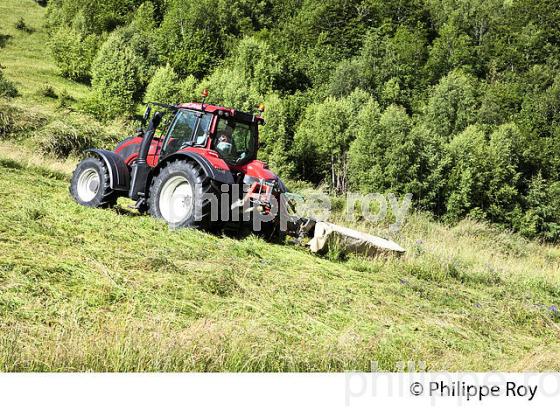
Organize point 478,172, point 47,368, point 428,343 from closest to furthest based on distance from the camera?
point 47,368 < point 428,343 < point 478,172

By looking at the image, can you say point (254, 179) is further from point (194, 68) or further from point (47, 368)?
point (194, 68)

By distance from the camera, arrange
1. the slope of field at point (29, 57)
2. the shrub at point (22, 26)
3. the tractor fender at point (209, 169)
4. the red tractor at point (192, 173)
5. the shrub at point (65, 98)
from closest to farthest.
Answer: the tractor fender at point (209, 169) < the red tractor at point (192, 173) < the shrub at point (65, 98) < the slope of field at point (29, 57) < the shrub at point (22, 26)

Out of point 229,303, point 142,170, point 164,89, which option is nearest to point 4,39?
point 164,89

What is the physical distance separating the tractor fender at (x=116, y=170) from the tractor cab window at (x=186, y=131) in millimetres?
710

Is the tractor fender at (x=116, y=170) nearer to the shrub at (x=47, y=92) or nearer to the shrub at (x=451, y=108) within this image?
the shrub at (x=47, y=92)

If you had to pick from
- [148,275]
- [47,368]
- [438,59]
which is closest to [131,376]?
[47,368]

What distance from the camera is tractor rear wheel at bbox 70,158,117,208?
9516 millimetres

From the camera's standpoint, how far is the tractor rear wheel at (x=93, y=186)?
31.2 feet

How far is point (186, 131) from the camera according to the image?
9.52 meters

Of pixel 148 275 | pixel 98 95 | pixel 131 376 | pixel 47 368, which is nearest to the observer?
pixel 131 376

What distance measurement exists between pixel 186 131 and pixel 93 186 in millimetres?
1921

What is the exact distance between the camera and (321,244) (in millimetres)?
8695

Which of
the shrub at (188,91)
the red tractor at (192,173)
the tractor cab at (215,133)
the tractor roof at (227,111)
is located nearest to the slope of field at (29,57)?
the shrub at (188,91)

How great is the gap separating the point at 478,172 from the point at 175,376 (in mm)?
41645
